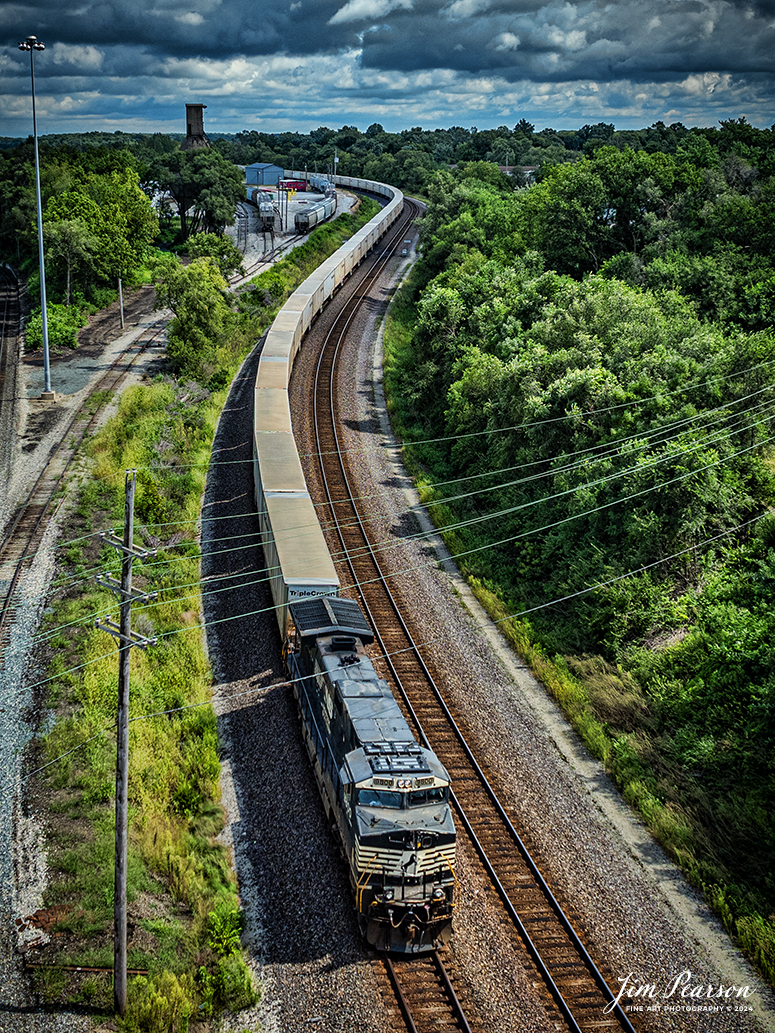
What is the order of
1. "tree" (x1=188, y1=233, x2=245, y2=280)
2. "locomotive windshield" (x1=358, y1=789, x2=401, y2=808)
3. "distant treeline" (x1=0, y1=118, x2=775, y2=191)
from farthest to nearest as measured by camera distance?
"distant treeline" (x1=0, y1=118, x2=775, y2=191)
"tree" (x1=188, y1=233, x2=245, y2=280)
"locomotive windshield" (x1=358, y1=789, x2=401, y2=808)

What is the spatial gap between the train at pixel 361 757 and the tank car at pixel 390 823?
0.02 metres

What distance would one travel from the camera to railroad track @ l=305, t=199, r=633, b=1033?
606 inches

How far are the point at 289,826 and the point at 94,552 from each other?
14.3 meters

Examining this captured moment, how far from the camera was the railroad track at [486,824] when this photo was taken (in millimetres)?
15383

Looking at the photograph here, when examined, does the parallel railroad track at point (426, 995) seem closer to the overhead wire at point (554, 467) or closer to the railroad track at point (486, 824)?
the railroad track at point (486, 824)

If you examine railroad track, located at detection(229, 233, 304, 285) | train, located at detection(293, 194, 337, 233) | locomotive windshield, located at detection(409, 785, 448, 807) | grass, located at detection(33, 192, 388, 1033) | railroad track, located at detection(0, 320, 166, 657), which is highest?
train, located at detection(293, 194, 337, 233)

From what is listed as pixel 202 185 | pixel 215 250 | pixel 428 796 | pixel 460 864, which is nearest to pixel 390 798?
pixel 428 796

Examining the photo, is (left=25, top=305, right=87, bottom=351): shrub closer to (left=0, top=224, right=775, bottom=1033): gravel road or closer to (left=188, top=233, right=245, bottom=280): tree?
(left=188, top=233, right=245, bottom=280): tree

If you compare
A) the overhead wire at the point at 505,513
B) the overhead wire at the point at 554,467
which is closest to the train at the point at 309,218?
the overhead wire at the point at 554,467

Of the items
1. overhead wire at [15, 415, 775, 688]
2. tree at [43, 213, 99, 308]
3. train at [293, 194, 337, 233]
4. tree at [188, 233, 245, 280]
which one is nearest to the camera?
overhead wire at [15, 415, 775, 688]

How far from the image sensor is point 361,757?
1644 cm

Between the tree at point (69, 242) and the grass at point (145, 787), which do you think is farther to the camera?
the tree at point (69, 242)

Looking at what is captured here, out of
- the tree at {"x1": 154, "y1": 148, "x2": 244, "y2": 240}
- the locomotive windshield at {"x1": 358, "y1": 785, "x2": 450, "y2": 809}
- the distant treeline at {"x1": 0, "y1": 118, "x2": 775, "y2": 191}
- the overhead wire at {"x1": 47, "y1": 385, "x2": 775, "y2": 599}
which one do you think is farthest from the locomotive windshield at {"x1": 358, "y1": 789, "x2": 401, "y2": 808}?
the distant treeline at {"x1": 0, "y1": 118, "x2": 775, "y2": 191}

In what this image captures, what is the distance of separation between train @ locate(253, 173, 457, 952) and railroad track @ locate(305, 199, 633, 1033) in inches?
66.5
